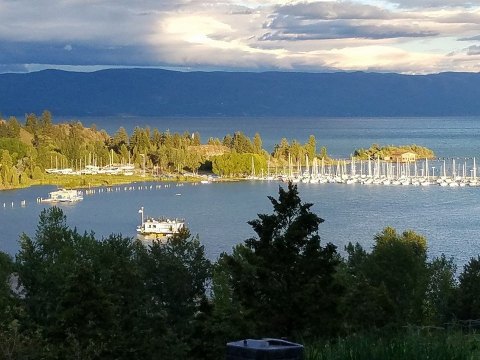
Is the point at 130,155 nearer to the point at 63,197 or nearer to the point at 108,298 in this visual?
the point at 63,197

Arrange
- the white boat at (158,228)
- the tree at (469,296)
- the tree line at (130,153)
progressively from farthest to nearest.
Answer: the tree line at (130,153) < the white boat at (158,228) < the tree at (469,296)

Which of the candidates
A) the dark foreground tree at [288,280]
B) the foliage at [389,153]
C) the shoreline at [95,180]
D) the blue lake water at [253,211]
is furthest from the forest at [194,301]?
the foliage at [389,153]

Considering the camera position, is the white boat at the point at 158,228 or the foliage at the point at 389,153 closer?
the white boat at the point at 158,228

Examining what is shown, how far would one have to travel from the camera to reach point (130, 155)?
7700 centimetres

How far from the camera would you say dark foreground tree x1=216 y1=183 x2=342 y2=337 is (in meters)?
11.4

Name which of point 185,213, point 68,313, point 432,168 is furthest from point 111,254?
point 432,168

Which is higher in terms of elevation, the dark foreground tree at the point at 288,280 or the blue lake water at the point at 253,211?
the dark foreground tree at the point at 288,280

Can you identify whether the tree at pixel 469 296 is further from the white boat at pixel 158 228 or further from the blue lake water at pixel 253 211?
the white boat at pixel 158 228

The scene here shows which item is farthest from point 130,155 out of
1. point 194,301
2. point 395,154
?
point 194,301

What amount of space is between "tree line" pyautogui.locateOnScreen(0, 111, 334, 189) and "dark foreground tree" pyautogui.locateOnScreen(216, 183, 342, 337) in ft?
177

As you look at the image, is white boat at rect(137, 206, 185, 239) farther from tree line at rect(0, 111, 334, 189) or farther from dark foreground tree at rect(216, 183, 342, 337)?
tree line at rect(0, 111, 334, 189)

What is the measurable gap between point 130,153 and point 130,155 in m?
0.32

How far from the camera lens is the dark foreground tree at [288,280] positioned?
37.3 feet

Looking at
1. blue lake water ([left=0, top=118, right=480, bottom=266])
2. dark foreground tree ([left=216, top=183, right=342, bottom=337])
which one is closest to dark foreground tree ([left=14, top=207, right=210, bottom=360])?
dark foreground tree ([left=216, top=183, right=342, bottom=337])
